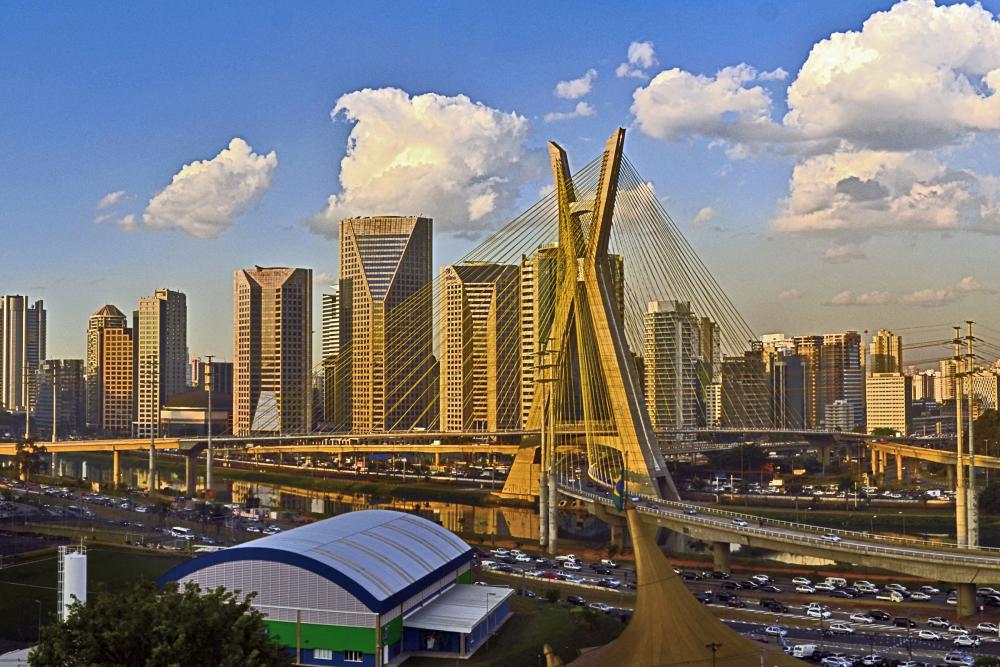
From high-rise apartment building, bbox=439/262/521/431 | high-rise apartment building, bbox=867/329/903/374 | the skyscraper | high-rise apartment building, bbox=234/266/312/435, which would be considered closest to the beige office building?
high-rise apartment building, bbox=867/329/903/374

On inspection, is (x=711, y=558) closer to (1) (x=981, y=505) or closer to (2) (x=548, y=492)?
(2) (x=548, y=492)

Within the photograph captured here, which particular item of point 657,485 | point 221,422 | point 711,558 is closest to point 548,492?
point 657,485

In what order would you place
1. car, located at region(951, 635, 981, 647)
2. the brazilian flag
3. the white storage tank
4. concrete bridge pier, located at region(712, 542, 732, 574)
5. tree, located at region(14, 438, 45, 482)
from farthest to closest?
1. tree, located at region(14, 438, 45, 482)
2. the brazilian flag
3. concrete bridge pier, located at region(712, 542, 732, 574)
4. car, located at region(951, 635, 981, 647)
5. the white storage tank

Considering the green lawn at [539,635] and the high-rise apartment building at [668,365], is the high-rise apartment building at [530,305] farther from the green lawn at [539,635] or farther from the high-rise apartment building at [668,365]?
the green lawn at [539,635]

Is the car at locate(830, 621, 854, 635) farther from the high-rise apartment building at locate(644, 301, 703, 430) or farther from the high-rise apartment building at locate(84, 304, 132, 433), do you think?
the high-rise apartment building at locate(84, 304, 132, 433)

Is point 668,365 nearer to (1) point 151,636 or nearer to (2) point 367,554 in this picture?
(2) point 367,554

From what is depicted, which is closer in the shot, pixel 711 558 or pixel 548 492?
pixel 711 558

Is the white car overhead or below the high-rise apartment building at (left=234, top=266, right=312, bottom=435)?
below
